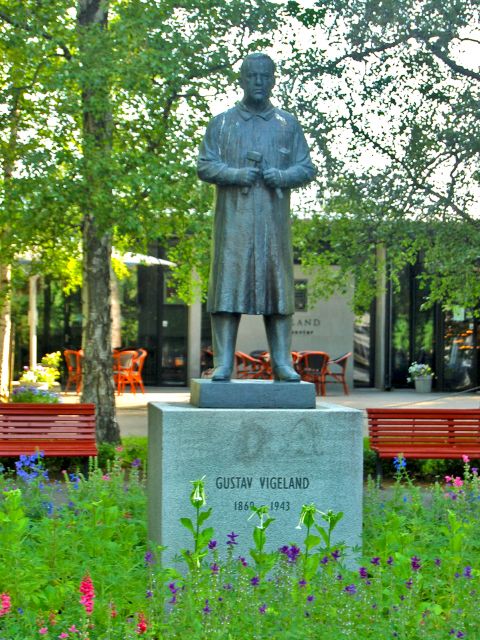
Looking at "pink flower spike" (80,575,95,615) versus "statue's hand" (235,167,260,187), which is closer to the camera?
"pink flower spike" (80,575,95,615)

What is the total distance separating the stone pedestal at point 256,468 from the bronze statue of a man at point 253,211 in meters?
0.51

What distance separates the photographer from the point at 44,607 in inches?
213

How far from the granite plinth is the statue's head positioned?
1.83 meters

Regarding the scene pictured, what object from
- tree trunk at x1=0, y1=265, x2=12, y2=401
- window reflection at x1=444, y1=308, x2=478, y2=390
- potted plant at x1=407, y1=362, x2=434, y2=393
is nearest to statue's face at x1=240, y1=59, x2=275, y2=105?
tree trunk at x1=0, y1=265, x2=12, y2=401

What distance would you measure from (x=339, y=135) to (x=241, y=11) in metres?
1.88

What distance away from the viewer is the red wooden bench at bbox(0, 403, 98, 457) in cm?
1141

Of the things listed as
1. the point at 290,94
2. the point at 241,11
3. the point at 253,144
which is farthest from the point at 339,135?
the point at 253,144

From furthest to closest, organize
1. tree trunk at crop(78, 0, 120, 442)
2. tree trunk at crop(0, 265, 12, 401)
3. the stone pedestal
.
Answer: tree trunk at crop(0, 265, 12, 401)
tree trunk at crop(78, 0, 120, 442)
the stone pedestal

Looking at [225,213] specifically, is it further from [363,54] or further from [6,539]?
[363,54]

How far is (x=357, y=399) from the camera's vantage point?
909 inches

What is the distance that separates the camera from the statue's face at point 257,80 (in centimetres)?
701

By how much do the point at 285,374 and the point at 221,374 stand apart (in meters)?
0.40

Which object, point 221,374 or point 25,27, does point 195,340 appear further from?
point 221,374

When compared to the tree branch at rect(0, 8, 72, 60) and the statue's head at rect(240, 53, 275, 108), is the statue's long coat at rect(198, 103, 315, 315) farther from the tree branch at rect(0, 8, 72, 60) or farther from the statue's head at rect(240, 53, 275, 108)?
the tree branch at rect(0, 8, 72, 60)
